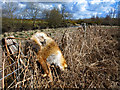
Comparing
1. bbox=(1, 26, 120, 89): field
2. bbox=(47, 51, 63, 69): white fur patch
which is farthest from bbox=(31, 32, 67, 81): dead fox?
bbox=(1, 26, 120, 89): field

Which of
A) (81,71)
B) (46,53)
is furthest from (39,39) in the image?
(81,71)

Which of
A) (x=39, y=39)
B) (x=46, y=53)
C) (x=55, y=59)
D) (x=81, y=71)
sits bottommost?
(x=81, y=71)

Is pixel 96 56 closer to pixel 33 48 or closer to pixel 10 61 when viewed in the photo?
pixel 33 48

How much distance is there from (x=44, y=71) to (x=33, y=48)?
373 mm

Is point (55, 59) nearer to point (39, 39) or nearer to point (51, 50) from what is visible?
point (51, 50)

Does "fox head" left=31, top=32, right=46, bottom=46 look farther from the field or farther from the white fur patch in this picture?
the white fur patch

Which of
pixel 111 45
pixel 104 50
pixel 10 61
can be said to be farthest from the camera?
pixel 111 45

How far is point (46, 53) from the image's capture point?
1.50 m

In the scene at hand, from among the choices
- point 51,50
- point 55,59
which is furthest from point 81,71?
point 51,50

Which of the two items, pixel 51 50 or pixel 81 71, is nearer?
pixel 51 50

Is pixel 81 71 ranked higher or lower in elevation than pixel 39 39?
lower

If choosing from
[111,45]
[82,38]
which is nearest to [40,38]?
[82,38]

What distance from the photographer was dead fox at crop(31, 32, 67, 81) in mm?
1444

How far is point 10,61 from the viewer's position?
124 centimetres
